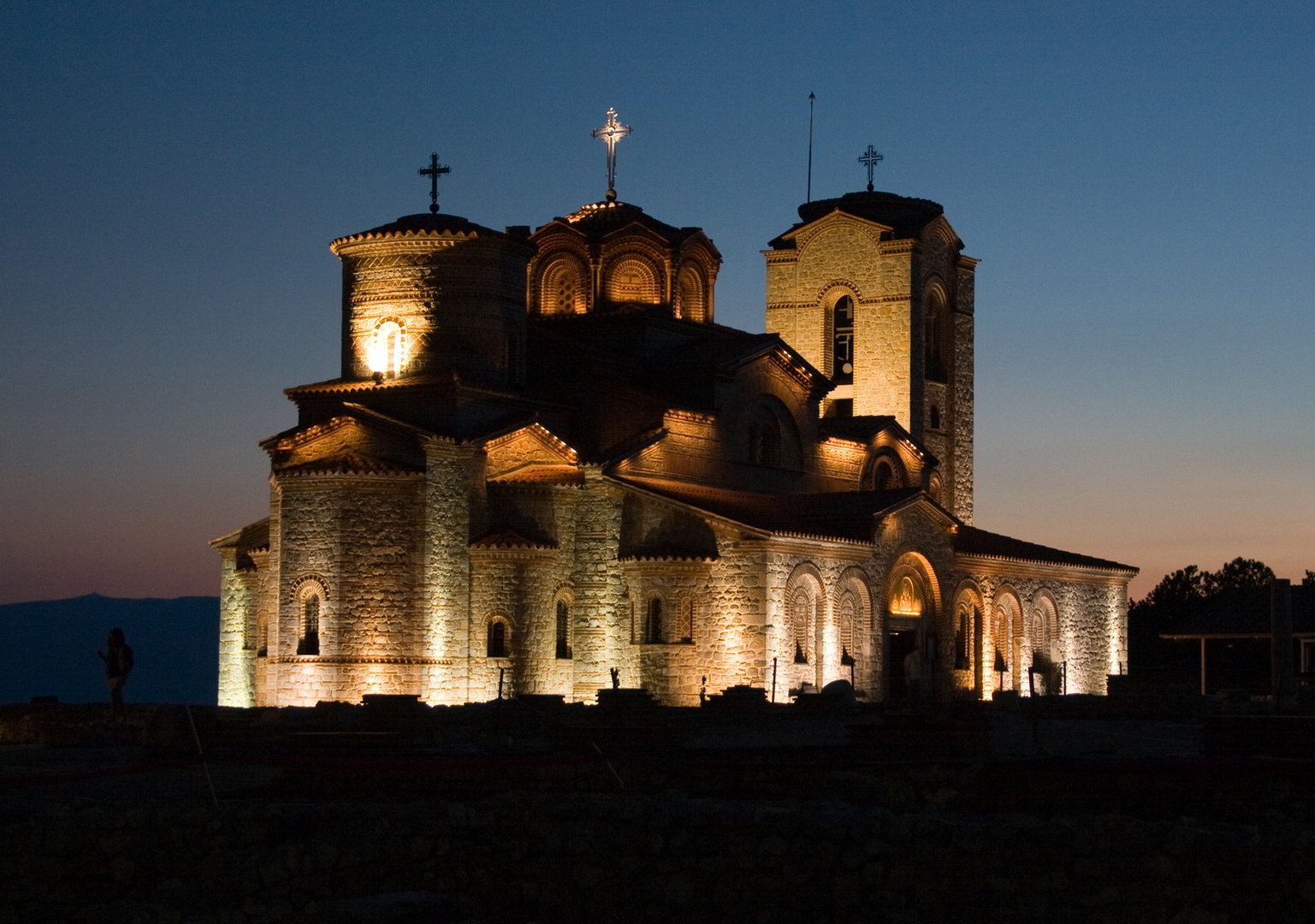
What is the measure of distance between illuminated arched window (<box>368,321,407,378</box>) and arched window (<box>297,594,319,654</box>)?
565 cm

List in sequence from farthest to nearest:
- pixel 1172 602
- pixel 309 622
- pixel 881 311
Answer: pixel 1172 602
pixel 881 311
pixel 309 622

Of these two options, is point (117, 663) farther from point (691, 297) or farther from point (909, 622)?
point (691, 297)

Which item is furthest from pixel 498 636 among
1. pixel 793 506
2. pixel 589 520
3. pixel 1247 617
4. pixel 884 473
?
pixel 1247 617

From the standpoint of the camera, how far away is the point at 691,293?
169ft

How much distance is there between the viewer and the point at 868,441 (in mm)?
52906

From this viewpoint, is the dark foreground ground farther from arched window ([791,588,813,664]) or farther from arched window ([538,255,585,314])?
arched window ([538,255,585,314])

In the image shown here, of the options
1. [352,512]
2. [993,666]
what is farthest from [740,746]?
[993,666]

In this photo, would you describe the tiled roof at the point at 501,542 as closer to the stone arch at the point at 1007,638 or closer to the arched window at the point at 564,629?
the arched window at the point at 564,629

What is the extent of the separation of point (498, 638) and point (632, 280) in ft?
39.2

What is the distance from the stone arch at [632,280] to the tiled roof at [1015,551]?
9819 mm

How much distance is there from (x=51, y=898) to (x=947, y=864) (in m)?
7.41

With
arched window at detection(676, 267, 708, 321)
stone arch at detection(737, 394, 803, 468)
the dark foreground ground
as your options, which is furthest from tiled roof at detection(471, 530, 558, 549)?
the dark foreground ground

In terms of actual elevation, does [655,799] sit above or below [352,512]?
below

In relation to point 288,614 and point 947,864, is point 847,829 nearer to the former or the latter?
point 947,864
